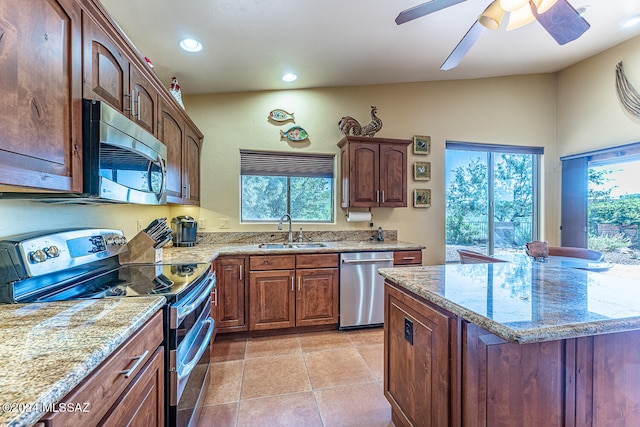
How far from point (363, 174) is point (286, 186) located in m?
0.97

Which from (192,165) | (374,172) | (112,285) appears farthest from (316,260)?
(112,285)

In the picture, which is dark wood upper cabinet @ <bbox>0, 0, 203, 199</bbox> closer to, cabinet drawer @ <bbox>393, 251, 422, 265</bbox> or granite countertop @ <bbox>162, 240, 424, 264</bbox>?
granite countertop @ <bbox>162, 240, 424, 264</bbox>

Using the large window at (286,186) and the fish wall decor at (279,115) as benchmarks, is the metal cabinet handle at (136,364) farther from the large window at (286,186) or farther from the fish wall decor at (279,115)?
the fish wall decor at (279,115)

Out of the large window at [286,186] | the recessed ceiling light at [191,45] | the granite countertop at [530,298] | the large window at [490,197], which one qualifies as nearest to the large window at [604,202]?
the large window at [490,197]

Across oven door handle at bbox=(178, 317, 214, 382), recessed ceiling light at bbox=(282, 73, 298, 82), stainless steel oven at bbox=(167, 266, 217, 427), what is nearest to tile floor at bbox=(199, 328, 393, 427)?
stainless steel oven at bbox=(167, 266, 217, 427)

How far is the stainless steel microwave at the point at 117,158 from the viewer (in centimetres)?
119

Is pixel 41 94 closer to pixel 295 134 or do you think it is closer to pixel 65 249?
pixel 65 249

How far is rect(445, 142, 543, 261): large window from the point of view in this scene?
3.88 m

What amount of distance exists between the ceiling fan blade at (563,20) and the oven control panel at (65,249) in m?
2.74

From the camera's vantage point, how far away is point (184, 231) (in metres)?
2.92

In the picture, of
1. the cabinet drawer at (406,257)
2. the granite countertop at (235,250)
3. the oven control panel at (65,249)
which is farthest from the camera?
the cabinet drawer at (406,257)

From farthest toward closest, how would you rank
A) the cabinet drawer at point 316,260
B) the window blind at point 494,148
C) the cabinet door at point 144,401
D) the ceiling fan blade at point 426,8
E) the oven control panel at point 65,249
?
the window blind at point 494,148, the cabinet drawer at point 316,260, the ceiling fan blade at point 426,8, the oven control panel at point 65,249, the cabinet door at point 144,401

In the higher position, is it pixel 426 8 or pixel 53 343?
pixel 426 8

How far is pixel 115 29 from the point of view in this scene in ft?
4.63
